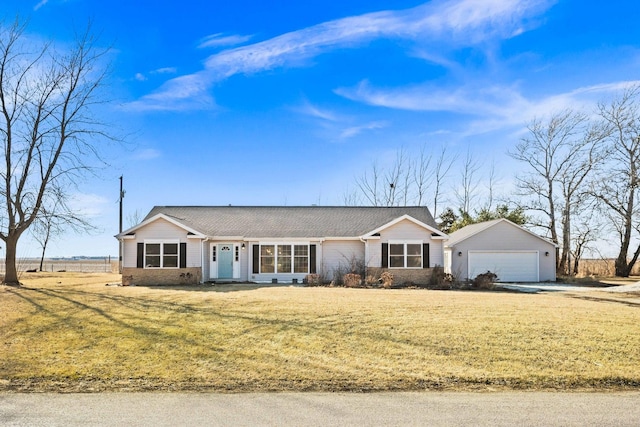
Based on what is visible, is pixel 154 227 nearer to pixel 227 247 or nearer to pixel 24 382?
pixel 227 247

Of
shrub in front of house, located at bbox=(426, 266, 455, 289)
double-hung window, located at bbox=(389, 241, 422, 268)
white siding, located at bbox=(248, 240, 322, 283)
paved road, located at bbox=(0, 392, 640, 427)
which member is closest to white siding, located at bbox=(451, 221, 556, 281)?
shrub in front of house, located at bbox=(426, 266, 455, 289)

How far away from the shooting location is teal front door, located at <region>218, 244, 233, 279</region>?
87.0 feet

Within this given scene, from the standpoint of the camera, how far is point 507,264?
101ft

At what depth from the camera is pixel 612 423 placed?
20.6 ft

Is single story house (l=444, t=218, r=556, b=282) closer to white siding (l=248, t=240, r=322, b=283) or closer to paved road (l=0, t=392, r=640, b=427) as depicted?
white siding (l=248, t=240, r=322, b=283)

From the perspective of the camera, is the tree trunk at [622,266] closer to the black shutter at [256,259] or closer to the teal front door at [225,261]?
the black shutter at [256,259]

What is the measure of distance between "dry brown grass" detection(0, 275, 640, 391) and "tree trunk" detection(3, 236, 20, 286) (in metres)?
8.45

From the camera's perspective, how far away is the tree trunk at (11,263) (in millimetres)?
23109

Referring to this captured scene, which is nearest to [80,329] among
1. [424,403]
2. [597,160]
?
[424,403]

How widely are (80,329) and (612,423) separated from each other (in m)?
11.5

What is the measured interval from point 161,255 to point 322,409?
1977 centimetres

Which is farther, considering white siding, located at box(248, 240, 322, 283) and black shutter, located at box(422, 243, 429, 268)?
white siding, located at box(248, 240, 322, 283)

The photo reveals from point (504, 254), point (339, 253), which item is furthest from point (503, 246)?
point (339, 253)

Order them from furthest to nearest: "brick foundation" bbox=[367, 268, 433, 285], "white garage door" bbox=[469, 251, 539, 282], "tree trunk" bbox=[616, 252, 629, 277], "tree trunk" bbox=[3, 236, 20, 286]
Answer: "tree trunk" bbox=[616, 252, 629, 277] → "white garage door" bbox=[469, 251, 539, 282] → "brick foundation" bbox=[367, 268, 433, 285] → "tree trunk" bbox=[3, 236, 20, 286]
